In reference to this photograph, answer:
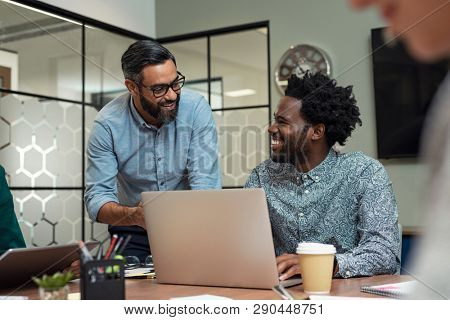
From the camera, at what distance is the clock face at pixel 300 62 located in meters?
1.36

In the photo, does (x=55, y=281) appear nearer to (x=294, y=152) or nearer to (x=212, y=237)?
→ (x=212, y=237)

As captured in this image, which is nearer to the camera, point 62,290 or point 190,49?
point 62,290

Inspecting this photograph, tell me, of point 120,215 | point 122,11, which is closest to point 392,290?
point 120,215

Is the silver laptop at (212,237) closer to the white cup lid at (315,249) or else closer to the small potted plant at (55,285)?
the white cup lid at (315,249)

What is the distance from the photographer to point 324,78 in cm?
89

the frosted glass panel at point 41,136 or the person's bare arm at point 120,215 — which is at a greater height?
the frosted glass panel at point 41,136

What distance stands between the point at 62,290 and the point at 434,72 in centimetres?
34

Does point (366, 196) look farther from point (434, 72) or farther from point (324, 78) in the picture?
point (434, 72)

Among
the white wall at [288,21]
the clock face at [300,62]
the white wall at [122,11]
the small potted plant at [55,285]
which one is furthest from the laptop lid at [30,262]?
the clock face at [300,62]

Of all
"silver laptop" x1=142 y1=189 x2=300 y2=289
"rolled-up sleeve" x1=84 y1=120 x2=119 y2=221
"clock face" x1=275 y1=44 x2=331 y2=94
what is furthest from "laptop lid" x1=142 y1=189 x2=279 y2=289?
Answer: "clock face" x1=275 y1=44 x2=331 y2=94

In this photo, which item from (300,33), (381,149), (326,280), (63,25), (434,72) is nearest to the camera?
(434,72)

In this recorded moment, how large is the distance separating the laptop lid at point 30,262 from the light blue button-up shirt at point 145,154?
25cm

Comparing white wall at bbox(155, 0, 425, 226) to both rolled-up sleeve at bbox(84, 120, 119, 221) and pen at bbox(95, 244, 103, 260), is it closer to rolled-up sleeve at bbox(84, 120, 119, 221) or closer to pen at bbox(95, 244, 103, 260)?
rolled-up sleeve at bbox(84, 120, 119, 221)

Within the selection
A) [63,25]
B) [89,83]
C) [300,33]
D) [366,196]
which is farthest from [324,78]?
[300,33]
